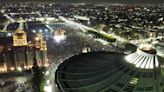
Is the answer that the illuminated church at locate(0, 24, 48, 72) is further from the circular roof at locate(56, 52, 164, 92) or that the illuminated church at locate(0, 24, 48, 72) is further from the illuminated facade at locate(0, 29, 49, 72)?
the circular roof at locate(56, 52, 164, 92)

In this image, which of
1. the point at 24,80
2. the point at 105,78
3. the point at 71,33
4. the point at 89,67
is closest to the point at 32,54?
the point at 24,80

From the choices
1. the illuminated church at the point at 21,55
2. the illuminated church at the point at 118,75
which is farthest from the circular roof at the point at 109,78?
the illuminated church at the point at 21,55

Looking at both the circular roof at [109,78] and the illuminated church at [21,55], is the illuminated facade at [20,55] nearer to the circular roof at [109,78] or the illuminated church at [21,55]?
the illuminated church at [21,55]

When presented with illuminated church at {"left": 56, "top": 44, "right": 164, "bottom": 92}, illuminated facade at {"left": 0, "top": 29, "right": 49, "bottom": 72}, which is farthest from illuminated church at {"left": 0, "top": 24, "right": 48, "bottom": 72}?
illuminated church at {"left": 56, "top": 44, "right": 164, "bottom": 92}

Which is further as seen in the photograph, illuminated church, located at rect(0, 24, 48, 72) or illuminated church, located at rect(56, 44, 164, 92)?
illuminated church, located at rect(0, 24, 48, 72)

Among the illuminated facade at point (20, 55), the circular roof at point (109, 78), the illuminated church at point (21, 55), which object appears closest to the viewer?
the circular roof at point (109, 78)

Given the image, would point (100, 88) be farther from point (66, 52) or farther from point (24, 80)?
point (66, 52)

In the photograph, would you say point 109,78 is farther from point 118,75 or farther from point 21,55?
point 21,55
